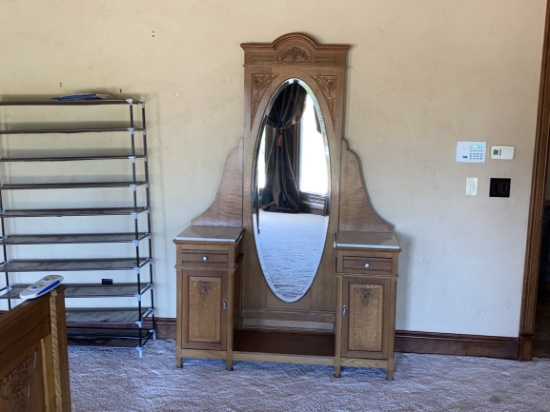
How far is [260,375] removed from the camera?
273 centimetres

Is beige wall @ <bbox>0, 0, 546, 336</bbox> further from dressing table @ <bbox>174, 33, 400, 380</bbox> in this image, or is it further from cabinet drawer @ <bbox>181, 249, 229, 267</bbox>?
cabinet drawer @ <bbox>181, 249, 229, 267</bbox>

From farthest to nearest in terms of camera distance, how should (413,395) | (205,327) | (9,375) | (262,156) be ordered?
(262,156) < (205,327) < (413,395) < (9,375)

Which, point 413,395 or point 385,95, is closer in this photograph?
point 413,395

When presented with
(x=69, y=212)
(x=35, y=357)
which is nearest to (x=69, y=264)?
(x=69, y=212)

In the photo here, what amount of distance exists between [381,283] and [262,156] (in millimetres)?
1038

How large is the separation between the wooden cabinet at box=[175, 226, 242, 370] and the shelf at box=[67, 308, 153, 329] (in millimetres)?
419

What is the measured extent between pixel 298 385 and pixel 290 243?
2.76ft

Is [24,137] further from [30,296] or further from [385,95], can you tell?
[385,95]

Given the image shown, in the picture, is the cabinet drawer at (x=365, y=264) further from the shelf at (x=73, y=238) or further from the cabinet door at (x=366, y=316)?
the shelf at (x=73, y=238)

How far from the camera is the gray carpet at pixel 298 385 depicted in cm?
244

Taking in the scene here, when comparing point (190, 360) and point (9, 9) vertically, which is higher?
point (9, 9)

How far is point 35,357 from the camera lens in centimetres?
161

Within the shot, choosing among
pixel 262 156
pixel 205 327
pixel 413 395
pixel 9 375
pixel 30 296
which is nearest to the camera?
pixel 9 375

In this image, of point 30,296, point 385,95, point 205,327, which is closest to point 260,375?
point 205,327
